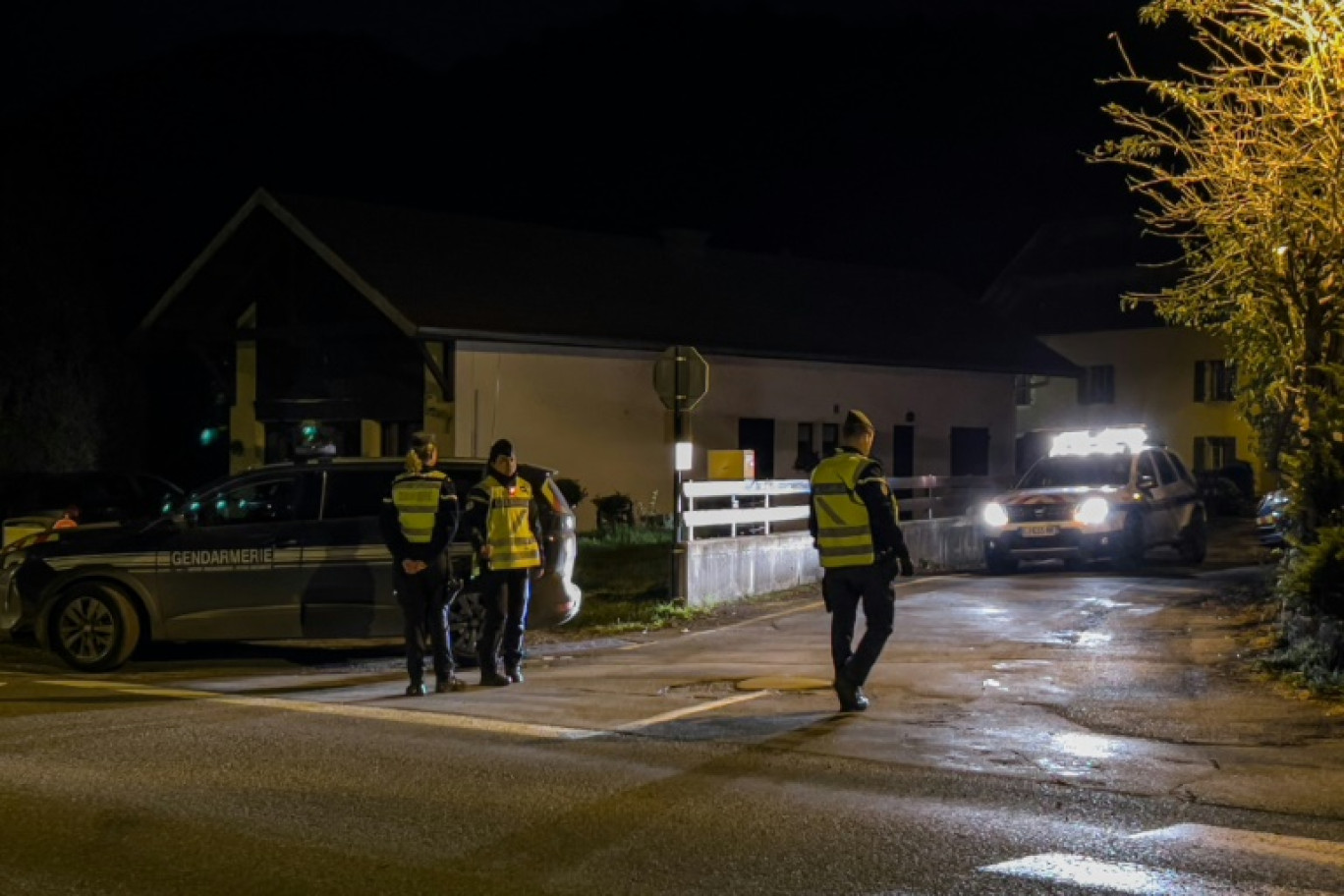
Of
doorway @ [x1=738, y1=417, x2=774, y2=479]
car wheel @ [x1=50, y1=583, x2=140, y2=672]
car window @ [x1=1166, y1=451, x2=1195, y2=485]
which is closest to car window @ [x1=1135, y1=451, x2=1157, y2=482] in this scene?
car window @ [x1=1166, y1=451, x2=1195, y2=485]

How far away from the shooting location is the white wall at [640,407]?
27.5 m

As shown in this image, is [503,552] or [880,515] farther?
[503,552]

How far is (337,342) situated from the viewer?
98.4 feet

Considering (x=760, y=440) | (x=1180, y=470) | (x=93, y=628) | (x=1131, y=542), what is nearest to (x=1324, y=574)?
(x=93, y=628)

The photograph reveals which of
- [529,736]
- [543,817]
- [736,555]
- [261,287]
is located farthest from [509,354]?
[543,817]

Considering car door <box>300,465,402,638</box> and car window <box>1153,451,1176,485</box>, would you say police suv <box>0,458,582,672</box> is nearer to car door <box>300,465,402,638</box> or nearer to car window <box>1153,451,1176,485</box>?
car door <box>300,465,402,638</box>

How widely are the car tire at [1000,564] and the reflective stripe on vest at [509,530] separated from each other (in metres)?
10.1

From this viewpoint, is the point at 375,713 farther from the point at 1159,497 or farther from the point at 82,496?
the point at 1159,497

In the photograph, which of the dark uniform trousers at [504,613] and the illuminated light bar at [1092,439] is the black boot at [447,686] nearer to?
the dark uniform trousers at [504,613]

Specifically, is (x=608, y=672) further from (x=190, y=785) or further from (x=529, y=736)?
(x=190, y=785)

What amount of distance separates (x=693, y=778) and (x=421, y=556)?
13.1 ft

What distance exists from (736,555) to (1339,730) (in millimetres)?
9303

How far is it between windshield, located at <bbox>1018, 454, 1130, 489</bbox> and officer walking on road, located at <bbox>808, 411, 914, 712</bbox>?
1138 centimetres

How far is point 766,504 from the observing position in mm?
20375
